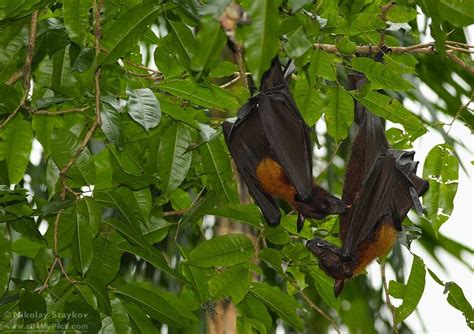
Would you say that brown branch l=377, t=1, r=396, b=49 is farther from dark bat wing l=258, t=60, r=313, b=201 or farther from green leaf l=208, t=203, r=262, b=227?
green leaf l=208, t=203, r=262, b=227

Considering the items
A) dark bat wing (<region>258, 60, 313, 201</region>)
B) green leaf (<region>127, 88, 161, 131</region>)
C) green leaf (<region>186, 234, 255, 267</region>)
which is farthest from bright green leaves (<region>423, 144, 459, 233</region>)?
green leaf (<region>127, 88, 161, 131</region>)

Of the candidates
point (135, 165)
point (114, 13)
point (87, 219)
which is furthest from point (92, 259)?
point (114, 13)

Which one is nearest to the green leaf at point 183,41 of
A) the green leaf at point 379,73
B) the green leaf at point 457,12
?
the green leaf at point 379,73

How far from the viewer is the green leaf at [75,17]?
3.10m

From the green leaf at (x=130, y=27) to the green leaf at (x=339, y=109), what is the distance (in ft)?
3.65

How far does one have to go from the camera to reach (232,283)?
399 cm

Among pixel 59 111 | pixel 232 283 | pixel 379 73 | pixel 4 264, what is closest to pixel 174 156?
pixel 59 111

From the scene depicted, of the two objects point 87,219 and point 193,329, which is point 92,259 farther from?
point 193,329

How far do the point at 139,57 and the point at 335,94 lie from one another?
1.27 m

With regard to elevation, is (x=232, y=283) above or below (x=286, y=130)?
below

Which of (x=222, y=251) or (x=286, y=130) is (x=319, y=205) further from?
(x=222, y=251)

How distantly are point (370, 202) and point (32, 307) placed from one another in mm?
2072

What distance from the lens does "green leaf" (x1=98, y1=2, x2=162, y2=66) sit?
121 inches

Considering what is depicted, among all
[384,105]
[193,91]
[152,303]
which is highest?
[193,91]
